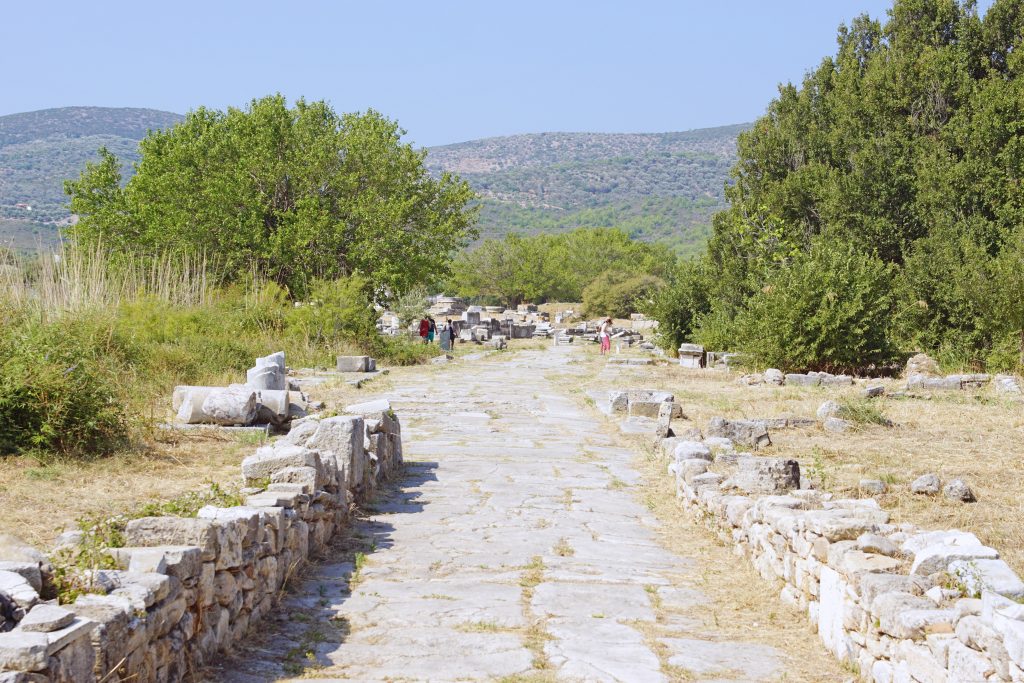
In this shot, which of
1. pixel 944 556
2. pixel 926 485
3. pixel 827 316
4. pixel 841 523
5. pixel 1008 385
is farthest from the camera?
pixel 827 316

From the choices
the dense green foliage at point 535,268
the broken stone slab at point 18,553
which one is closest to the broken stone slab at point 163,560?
the broken stone slab at point 18,553

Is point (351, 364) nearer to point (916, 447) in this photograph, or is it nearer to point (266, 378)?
point (266, 378)

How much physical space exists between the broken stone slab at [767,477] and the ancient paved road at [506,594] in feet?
2.94

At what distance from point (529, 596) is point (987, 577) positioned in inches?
106

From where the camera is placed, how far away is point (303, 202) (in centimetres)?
2955

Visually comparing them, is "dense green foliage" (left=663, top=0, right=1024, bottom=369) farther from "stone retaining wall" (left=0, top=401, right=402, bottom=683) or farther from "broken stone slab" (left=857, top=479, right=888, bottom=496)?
"stone retaining wall" (left=0, top=401, right=402, bottom=683)

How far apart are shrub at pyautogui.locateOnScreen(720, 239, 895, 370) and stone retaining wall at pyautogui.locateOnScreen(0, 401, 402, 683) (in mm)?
15705

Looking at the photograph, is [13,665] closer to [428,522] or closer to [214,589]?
[214,589]

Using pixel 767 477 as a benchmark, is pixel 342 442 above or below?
above

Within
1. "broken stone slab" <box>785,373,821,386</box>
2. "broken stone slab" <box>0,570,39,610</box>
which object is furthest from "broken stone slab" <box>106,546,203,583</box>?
"broken stone slab" <box>785,373,821,386</box>

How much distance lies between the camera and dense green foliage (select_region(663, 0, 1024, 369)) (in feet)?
72.6

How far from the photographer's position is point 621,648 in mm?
5391

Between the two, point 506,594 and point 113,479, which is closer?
point 506,594

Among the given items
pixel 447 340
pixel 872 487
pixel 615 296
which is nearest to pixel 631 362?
pixel 447 340
